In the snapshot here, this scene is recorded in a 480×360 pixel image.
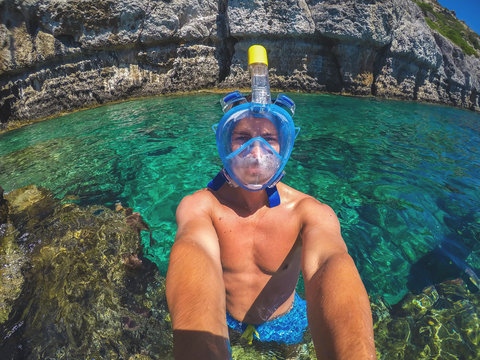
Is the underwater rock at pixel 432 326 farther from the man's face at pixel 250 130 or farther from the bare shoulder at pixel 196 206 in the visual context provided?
the man's face at pixel 250 130

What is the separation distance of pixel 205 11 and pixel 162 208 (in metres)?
16.0

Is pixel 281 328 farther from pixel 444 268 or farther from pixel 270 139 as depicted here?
pixel 444 268

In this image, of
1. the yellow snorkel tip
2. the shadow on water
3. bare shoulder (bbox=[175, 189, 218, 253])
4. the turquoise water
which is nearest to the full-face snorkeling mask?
the yellow snorkel tip

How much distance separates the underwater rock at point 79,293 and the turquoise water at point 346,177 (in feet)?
1.73

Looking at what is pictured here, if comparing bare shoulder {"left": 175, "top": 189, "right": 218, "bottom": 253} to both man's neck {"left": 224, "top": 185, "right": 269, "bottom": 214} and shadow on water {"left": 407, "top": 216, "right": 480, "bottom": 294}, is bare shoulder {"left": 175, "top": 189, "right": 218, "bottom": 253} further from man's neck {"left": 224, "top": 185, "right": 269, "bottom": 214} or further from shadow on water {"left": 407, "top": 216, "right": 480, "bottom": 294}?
shadow on water {"left": 407, "top": 216, "right": 480, "bottom": 294}

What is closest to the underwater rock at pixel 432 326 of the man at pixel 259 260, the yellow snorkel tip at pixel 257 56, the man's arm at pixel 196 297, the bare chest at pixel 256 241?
the man at pixel 259 260

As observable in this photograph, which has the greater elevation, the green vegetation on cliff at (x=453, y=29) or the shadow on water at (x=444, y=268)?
the green vegetation on cliff at (x=453, y=29)

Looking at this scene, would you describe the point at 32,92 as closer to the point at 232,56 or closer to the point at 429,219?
the point at 232,56

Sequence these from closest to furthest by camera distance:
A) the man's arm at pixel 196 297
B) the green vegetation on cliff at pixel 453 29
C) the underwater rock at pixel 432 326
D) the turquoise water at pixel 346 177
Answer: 1. the man's arm at pixel 196 297
2. the underwater rock at pixel 432 326
3. the turquoise water at pixel 346 177
4. the green vegetation on cliff at pixel 453 29

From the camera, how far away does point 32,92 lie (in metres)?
13.4

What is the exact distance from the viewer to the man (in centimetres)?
101

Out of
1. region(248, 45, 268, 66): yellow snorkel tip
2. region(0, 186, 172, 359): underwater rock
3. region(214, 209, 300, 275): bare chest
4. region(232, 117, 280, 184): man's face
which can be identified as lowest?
region(0, 186, 172, 359): underwater rock

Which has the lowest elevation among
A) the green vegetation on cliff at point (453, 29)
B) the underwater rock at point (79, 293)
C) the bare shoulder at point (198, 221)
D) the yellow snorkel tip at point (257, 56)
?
the underwater rock at point (79, 293)

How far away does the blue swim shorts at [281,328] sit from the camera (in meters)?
1.96
